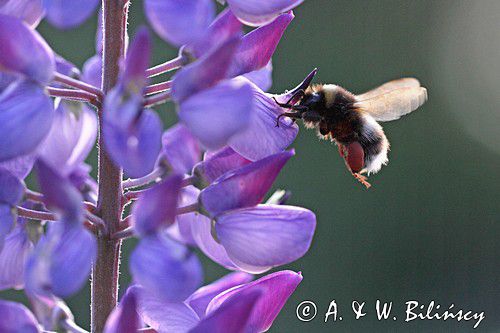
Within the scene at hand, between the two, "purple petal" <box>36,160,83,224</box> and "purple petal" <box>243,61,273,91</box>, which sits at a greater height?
"purple petal" <box>243,61,273,91</box>

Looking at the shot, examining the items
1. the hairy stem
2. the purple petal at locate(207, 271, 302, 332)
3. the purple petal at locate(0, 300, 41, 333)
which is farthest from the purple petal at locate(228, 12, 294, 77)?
the purple petal at locate(0, 300, 41, 333)

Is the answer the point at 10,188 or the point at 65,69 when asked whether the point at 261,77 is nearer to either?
the point at 65,69

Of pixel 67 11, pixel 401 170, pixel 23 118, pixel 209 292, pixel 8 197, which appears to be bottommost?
pixel 401 170

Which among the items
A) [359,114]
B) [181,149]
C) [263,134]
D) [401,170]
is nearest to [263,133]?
[263,134]

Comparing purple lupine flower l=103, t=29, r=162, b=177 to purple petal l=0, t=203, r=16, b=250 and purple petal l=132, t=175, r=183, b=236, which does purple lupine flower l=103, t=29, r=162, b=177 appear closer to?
purple petal l=132, t=175, r=183, b=236

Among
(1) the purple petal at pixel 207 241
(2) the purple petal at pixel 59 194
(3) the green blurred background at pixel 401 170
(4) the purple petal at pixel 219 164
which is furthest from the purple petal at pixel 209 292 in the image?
(3) the green blurred background at pixel 401 170

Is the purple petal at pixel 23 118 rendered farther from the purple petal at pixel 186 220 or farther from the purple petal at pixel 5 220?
the purple petal at pixel 186 220
